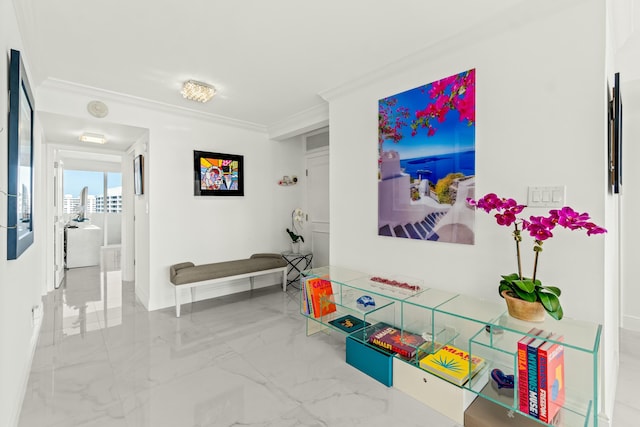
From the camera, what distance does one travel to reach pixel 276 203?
482 centimetres

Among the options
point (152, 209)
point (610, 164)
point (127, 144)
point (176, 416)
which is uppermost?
point (127, 144)

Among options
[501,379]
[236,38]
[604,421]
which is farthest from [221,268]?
[604,421]

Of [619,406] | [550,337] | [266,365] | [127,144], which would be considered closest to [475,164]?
[550,337]

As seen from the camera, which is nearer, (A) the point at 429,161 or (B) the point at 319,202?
(A) the point at 429,161

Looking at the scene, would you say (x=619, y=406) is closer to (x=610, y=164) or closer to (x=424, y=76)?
(x=610, y=164)

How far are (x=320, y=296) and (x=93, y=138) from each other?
11.8ft

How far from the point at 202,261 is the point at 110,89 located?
86.0 inches

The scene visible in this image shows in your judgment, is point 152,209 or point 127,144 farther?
point 127,144

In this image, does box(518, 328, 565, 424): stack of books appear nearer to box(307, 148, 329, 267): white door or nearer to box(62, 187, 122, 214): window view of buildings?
box(307, 148, 329, 267): white door

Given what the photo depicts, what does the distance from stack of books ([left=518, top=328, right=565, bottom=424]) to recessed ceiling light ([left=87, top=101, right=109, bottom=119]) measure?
403 centimetres

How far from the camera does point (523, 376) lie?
155cm

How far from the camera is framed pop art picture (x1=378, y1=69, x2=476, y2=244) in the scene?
2193 mm

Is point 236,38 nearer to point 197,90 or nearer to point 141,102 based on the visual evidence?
point 197,90

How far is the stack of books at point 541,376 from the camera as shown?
148 cm
